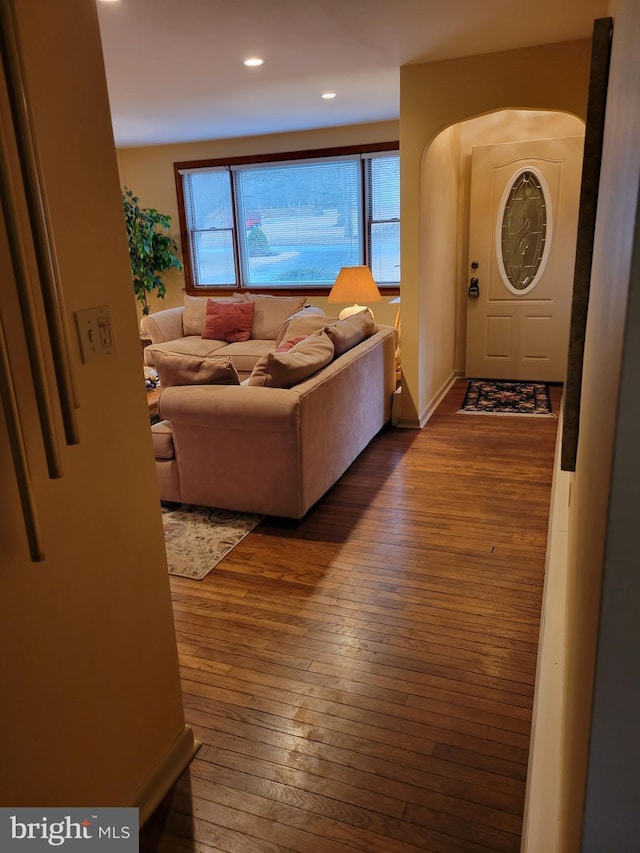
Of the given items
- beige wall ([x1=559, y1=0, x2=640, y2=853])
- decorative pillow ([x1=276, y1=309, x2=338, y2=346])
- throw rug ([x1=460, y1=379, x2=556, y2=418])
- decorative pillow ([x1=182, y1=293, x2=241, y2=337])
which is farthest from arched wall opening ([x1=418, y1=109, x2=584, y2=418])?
beige wall ([x1=559, y1=0, x2=640, y2=853])

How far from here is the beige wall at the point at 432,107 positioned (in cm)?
371

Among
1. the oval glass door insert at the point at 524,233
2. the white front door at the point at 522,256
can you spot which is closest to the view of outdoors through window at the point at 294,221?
the white front door at the point at 522,256

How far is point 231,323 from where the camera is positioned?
6.13 m

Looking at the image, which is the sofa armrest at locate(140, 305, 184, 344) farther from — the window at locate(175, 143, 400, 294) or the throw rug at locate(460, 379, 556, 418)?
the throw rug at locate(460, 379, 556, 418)

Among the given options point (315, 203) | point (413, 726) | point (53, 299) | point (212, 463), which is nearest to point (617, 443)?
point (53, 299)

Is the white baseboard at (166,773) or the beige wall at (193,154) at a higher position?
the beige wall at (193,154)

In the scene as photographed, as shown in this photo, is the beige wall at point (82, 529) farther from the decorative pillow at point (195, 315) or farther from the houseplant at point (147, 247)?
the houseplant at point (147, 247)

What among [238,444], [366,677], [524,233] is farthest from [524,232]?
[366,677]

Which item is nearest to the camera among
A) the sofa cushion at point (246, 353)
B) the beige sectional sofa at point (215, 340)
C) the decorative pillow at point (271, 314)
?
the sofa cushion at point (246, 353)

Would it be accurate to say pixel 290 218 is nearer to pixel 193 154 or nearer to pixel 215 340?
pixel 193 154

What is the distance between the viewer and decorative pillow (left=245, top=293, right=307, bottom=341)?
6.11m

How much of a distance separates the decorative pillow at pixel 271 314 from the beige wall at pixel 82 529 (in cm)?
462

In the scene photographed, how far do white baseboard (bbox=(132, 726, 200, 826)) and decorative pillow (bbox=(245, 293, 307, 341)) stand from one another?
465cm

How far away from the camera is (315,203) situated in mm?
6848
